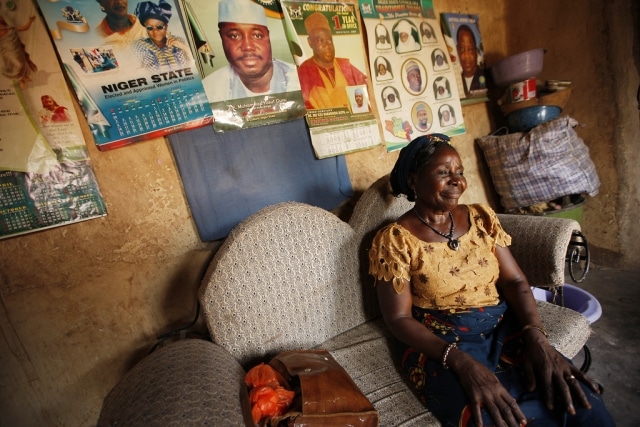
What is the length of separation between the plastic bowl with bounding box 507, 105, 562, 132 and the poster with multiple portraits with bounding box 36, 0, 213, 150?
255 cm

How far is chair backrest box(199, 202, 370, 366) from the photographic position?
4.07ft

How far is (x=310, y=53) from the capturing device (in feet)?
6.38

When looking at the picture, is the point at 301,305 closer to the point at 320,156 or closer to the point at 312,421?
the point at 312,421

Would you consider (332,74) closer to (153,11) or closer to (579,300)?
(153,11)

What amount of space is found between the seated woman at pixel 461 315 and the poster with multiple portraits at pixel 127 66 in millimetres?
1198

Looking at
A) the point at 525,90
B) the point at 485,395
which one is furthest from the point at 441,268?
the point at 525,90

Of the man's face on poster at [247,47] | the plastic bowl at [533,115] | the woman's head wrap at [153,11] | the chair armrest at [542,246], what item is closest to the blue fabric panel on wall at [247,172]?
the man's face on poster at [247,47]

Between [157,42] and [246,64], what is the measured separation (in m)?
0.45

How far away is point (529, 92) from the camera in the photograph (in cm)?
253

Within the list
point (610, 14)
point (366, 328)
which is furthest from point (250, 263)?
point (610, 14)

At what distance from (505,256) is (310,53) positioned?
5.43ft

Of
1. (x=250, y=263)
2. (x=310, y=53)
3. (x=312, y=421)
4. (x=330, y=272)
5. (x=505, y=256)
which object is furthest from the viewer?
(x=310, y=53)

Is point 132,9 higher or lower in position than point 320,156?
higher

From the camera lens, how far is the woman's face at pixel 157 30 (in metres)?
1.47
